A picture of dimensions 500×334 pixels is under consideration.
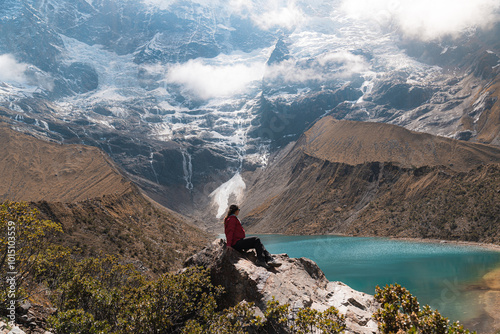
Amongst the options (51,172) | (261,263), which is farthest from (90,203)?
(51,172)

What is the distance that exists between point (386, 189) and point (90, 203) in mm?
92994

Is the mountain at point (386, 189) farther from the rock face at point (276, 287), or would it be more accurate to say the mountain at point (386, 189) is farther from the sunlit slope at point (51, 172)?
the sunlit slope at point (51, 172)

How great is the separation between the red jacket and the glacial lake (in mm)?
26609

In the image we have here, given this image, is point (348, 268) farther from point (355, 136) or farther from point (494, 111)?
point (494, 111)

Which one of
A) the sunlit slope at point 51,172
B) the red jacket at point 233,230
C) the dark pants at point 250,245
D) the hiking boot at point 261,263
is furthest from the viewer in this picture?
the sunlit slope at point 51,172

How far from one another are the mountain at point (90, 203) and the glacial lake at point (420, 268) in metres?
27.9

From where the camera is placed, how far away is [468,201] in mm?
79188

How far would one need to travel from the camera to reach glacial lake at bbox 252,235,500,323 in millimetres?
35250

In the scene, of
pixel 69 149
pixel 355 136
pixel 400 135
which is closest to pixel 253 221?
pixel 355 136

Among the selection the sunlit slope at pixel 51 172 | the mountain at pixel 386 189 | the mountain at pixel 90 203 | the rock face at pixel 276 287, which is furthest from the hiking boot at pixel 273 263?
the mountain at pixel 386 189

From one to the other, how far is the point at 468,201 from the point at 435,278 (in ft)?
147

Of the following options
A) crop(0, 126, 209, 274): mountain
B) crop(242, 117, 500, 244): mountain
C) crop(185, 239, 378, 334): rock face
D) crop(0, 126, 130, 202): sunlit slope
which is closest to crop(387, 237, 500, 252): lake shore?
crop(242, 117, 500, 244): mountain

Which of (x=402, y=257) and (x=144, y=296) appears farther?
(x=402, y=257)

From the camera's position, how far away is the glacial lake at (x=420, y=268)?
116 feet
